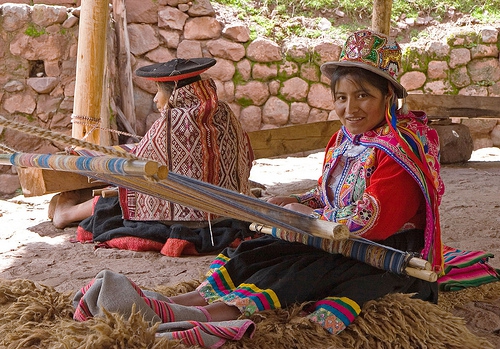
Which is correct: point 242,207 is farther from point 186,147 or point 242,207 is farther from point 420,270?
point 186,147

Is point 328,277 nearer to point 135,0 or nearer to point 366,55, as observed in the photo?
point 366,55

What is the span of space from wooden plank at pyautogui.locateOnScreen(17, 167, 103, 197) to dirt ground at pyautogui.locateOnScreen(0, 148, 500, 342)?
0.93ft

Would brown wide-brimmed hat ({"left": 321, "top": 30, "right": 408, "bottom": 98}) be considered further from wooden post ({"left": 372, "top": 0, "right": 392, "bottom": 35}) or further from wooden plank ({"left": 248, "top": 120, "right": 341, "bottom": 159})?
wooden post ({"left": 372, "top": 0, "right": 392, "bottom": 35})

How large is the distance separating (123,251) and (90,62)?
1531mm

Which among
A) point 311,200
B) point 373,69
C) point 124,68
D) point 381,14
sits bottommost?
point 311,200

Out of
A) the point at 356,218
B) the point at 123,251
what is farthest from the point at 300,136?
the point at 356,218

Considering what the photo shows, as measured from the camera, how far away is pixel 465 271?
256 centimetres

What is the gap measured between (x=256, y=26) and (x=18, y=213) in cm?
455

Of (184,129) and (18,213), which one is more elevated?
(184,129)

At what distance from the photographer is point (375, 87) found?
2.15 metres

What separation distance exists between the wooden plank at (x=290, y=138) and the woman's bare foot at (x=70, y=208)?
1.74 meters

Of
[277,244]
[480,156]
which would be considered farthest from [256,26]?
[277,244]

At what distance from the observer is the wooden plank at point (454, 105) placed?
6820mm

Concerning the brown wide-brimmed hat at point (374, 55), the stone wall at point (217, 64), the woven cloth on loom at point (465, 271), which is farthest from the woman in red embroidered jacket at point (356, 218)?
the stone wall at point (217, 64)
